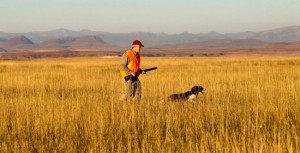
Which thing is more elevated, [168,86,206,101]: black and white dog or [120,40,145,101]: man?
[120,40,145,101]: man

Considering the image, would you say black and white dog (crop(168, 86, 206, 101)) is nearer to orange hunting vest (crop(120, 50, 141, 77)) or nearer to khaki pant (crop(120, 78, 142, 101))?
khaki pant (crop(120, 78, 142, 101))

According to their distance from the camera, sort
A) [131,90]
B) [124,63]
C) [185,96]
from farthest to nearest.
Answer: [185,96], [131,90], [124,63]

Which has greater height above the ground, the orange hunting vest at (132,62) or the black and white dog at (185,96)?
the orange hunting vest at (132,62)

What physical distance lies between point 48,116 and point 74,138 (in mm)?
1437

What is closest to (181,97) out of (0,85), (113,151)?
(113,151)

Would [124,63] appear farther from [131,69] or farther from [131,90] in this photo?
[131,90]

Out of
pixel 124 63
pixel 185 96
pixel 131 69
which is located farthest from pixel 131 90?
pixel 185 96

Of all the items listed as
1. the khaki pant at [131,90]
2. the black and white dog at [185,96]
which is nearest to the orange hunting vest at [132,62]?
the khaki pant at [131,90]

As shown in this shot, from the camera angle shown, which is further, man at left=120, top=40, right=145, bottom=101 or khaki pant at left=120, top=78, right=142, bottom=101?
khaki pant at left=120, top=78, right=142, bottom=101

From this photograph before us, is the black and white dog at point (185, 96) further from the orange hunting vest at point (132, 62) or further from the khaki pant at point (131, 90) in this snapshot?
the orange hunting vest at point (132, 62)

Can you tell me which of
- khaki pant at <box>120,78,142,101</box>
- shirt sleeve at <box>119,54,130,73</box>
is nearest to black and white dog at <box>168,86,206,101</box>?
khaki pant at <box>120,78,142,101</box>

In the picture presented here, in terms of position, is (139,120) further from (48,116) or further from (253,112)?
(253,112)

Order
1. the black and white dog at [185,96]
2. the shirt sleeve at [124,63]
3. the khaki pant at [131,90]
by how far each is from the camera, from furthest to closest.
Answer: the black and white dog at [185,96] → the khaki pant at [131,90] → the shirt sleeve at [124,63]

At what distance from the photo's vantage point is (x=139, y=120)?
23.2ft
